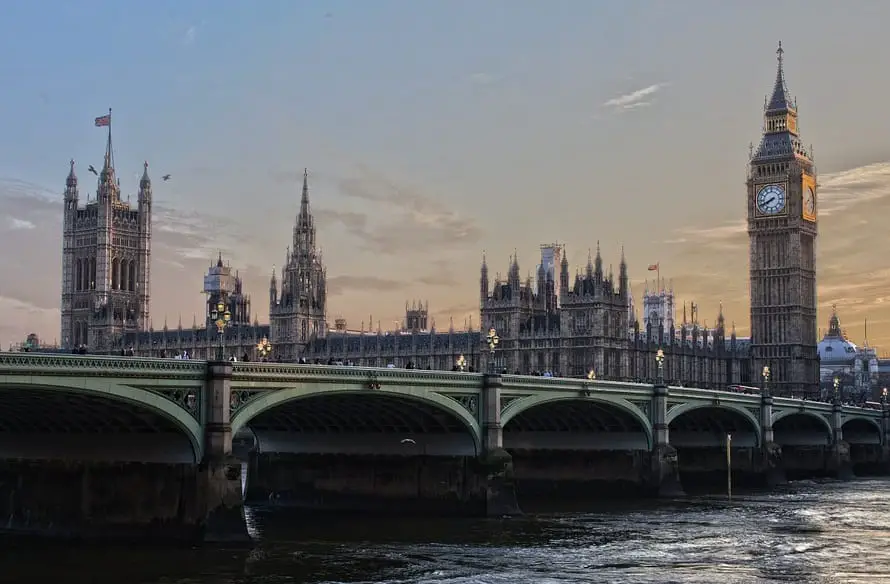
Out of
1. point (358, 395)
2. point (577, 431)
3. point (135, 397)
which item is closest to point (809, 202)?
point (577, 431)

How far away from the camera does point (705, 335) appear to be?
18350 centimetres

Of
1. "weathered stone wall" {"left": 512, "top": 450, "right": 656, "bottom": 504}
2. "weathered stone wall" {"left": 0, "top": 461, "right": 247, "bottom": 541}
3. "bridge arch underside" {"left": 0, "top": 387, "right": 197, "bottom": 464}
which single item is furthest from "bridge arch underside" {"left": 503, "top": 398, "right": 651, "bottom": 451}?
"weathered stone wall" {"left": 0, "top": 461, "right": 247, "bottom": 541}

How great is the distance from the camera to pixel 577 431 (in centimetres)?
9131

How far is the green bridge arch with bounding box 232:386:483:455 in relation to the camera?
5703cm

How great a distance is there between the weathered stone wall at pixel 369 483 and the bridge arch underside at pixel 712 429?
3536 cm

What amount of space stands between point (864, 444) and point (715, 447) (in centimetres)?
4176

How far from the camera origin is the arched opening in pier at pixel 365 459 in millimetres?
71625

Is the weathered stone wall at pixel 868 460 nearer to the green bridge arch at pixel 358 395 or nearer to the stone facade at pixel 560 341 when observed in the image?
the stone facade at pixel 560 341

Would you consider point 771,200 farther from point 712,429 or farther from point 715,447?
point 715,447

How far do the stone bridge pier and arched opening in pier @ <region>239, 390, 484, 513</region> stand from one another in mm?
12005

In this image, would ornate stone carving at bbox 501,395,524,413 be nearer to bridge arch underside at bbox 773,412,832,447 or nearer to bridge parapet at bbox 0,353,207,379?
bridge parapet at bbox 0,353,207,379

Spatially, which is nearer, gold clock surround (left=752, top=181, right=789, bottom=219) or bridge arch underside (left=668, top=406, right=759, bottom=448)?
bridge arch underside (left=668, top=406, right=759, bottom=448)

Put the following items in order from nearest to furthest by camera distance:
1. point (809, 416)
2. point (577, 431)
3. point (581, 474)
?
point (581, 474) < point (577, 431) < point (809, 416)

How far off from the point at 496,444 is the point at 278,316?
119m
